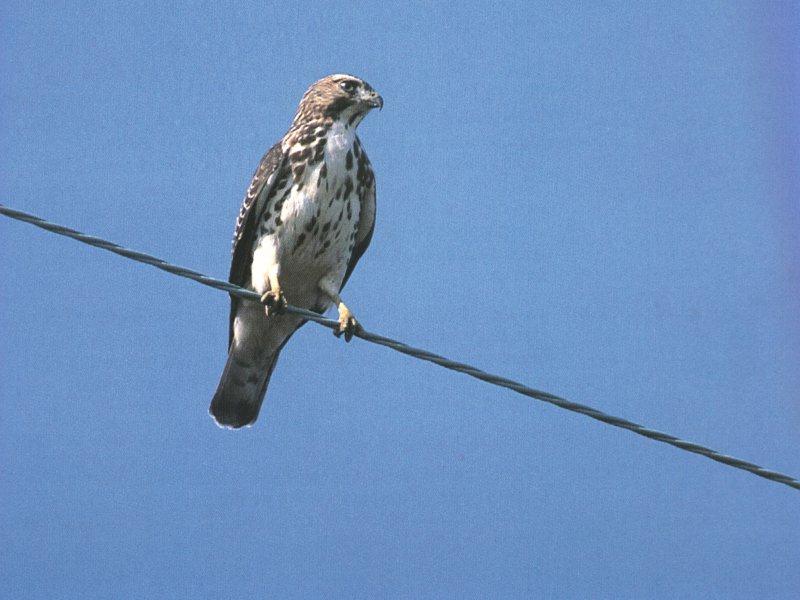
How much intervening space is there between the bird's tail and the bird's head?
4.98ft

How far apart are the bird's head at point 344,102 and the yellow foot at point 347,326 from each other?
46.5 inches

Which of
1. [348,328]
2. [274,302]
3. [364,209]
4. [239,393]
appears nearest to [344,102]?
[364,209]

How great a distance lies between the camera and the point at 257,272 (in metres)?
6.64

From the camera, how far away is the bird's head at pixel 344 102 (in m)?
6.88

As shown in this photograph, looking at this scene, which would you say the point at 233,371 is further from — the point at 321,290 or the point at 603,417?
the point at 603,417

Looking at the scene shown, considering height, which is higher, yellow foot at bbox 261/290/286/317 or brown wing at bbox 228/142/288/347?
brown wing at bbox 228/142/288/347

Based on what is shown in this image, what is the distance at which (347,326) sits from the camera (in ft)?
20.6

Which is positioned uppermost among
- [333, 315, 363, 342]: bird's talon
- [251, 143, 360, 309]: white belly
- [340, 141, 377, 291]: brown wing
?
[340, 141, 377, 291]: brown wing

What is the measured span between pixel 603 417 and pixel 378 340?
3.34ft

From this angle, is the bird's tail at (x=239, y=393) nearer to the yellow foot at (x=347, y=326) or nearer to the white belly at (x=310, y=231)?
the white belly at (x=310, y=231)

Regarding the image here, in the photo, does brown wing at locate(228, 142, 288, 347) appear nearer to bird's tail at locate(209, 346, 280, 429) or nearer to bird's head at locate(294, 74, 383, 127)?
bird's head at locate(294, 74, 383, 127)

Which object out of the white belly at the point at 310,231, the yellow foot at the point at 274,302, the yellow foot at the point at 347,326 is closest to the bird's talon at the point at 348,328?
the yellow foot at the point at 347,326

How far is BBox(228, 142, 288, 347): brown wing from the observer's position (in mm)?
6691

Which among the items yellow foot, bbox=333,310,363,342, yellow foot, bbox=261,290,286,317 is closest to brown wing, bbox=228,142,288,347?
yellow foot, bbox=261,290,286,317
